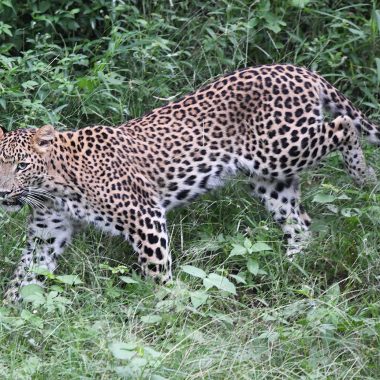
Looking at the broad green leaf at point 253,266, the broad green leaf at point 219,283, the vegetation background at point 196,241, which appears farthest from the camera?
the broad green leaf at point 253,266

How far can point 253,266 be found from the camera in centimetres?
903

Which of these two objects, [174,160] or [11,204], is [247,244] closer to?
[174,160]

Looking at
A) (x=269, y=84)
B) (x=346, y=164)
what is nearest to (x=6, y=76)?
(x=269, y=84)

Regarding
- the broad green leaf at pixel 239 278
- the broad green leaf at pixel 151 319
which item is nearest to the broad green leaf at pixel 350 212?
the broad green leaf at pixel 239 278

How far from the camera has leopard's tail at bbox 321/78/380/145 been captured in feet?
33.0

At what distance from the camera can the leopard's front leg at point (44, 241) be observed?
9.41 m

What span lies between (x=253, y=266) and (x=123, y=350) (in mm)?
2011

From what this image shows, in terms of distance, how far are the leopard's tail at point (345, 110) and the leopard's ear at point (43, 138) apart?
231cm

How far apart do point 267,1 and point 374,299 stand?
Result: 3687 millimetres

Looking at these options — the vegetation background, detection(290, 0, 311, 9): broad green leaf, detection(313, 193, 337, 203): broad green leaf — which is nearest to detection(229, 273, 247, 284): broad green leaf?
the vegetation background

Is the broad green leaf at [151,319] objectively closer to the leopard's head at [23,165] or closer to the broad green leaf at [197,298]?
the broad green leaf at [197,298]

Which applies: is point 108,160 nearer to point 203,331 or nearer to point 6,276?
point 6,276

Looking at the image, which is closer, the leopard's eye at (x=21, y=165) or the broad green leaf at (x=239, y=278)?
the broad green leaf at (x=239, y=278)

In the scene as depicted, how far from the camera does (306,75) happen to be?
10.0 m
